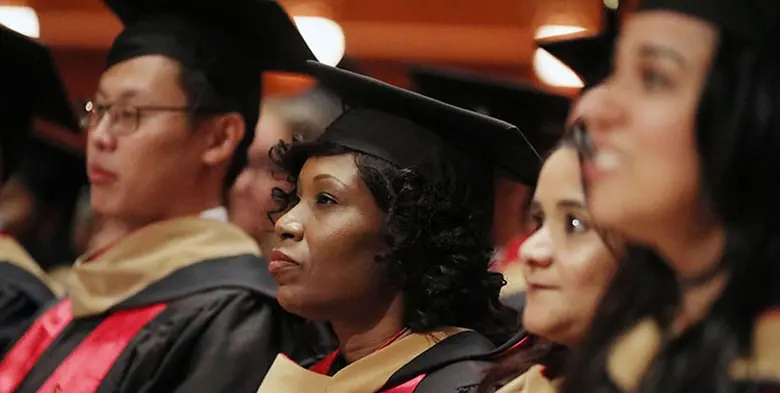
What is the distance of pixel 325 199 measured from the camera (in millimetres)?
1780

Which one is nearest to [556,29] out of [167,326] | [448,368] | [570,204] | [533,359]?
[167,326]

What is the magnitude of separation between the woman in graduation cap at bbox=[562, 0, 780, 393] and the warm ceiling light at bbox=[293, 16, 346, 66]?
4616 mm

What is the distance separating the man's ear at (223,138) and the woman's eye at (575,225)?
1120 millimetres

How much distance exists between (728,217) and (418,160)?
0.84m

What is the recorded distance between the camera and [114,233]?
8.18 feet

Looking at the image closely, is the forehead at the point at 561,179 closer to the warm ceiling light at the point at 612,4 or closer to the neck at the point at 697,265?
the warm ceiling light at the point at 612,4

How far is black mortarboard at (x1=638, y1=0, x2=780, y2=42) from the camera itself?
994 mm

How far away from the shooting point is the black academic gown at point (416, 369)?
1676 mm

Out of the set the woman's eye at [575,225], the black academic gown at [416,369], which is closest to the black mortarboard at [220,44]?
the black academic gown at [416,369]

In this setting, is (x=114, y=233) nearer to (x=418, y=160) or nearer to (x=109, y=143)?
(x=109, y=143)

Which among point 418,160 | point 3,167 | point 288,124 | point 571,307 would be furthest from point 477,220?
point 3,167

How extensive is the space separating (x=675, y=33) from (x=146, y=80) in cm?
145

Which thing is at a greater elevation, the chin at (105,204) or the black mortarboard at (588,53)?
the black mortarboard at (588,53)

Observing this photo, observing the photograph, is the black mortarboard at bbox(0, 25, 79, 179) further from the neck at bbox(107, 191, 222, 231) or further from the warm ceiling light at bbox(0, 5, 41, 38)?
the warm ceiling light at bbox(0, 5, 41, 38)
